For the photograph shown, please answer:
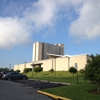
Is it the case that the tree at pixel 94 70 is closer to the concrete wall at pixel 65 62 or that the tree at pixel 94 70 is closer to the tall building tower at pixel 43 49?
the concrete wall at pixel 65 62

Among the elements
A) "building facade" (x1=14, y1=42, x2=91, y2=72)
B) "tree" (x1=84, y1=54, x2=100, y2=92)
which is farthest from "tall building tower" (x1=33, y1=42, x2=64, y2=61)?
"tree" (x1=84, y1=54, x2=100, y2=92)

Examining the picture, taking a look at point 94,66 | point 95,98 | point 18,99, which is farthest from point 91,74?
point 18,99

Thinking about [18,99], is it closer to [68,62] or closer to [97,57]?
[97,57]

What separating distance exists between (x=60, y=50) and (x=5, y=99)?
466 ft

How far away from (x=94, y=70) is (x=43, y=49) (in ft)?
422

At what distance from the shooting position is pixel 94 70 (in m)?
14.4

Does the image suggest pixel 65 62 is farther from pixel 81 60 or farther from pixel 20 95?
pixel 20 95

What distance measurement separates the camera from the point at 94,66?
14.8m

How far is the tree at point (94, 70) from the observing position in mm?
14205

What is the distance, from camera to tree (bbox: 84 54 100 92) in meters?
14.2

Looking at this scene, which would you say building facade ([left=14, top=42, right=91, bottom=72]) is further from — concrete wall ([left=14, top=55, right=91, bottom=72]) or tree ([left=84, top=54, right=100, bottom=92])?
tree ([left=84, top=54, right=100, bottom=92])

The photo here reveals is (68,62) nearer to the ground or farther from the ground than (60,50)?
nearer to the ground

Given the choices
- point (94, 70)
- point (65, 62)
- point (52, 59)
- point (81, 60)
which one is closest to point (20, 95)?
point (94, 70)

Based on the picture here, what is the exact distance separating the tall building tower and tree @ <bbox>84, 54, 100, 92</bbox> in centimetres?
12488
